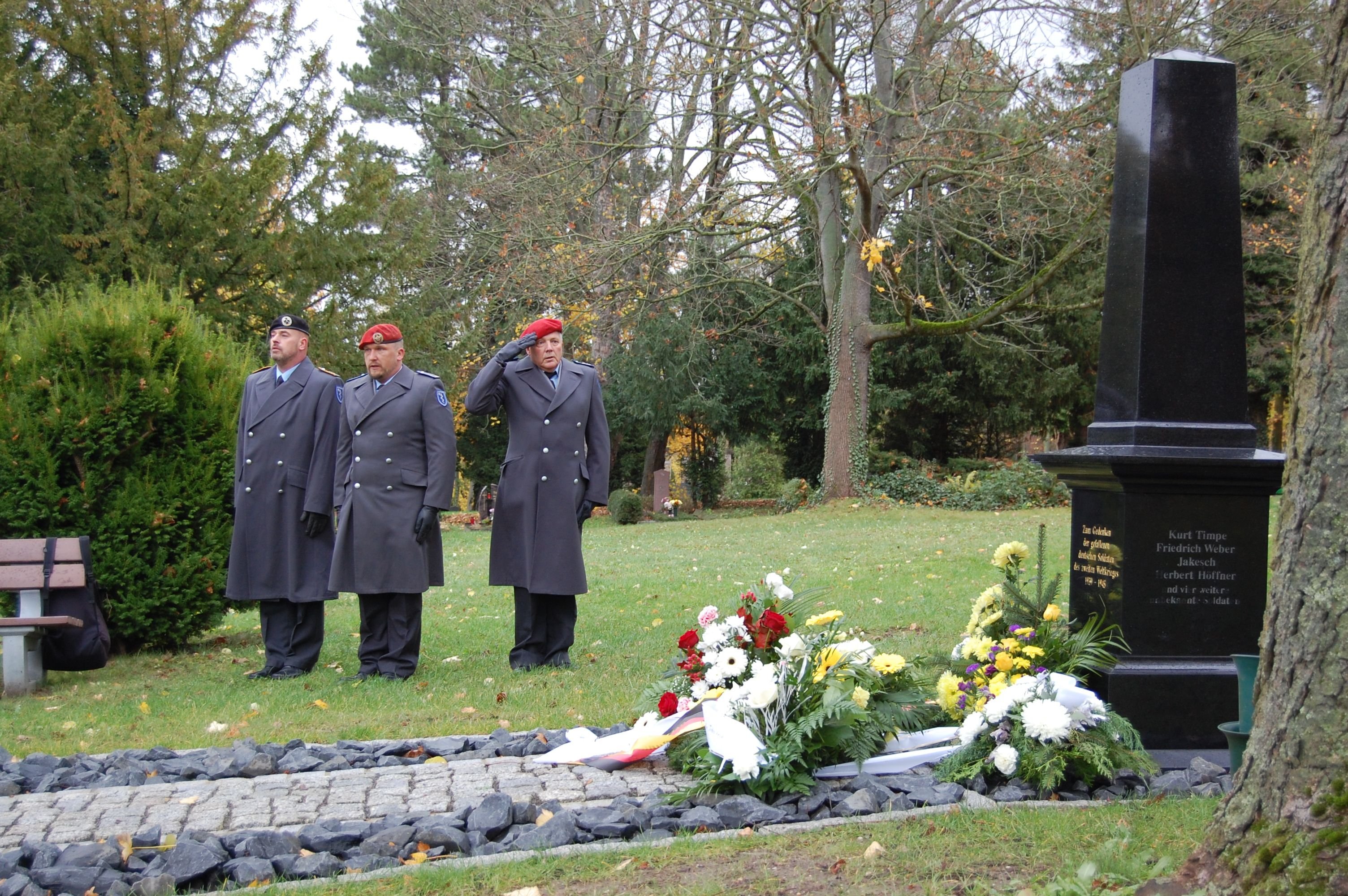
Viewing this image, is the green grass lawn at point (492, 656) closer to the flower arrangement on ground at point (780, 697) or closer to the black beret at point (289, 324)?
the flower arrangement on ground at point (780, 697)

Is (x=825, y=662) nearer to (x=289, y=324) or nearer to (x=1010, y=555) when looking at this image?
(x=1010, y=555)

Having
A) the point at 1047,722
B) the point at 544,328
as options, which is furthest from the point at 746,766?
the point at 544,328

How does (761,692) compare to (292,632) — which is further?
(292,632)

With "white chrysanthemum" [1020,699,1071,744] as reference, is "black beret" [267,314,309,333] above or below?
above

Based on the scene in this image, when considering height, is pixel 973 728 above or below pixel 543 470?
below

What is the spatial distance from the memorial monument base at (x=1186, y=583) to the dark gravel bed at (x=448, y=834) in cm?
52

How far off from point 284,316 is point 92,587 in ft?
7.31

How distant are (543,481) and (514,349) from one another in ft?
2.84

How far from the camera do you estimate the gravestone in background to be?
89.3 ft

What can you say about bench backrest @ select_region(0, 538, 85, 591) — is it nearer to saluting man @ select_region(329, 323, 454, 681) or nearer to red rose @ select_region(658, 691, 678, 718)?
saluting man @ select_region(329, 323, 454, 681)

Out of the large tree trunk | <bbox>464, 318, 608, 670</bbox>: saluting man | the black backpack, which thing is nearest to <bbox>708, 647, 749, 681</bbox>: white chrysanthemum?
the large tree trunk

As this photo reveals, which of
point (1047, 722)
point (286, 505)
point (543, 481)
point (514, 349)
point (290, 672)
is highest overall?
point (514, 349)

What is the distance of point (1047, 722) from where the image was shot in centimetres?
429

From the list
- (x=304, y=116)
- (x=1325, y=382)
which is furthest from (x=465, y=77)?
(x=1325, y=382)
